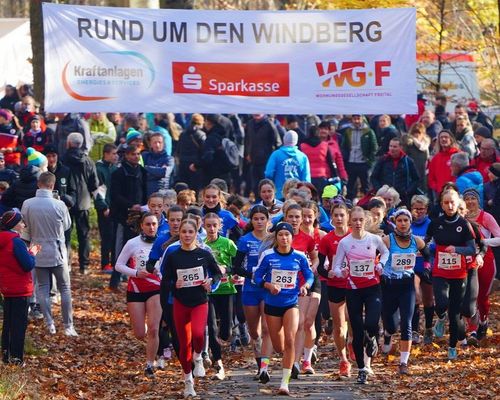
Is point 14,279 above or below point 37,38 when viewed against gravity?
below

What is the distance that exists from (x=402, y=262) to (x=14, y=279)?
4260 millimetres

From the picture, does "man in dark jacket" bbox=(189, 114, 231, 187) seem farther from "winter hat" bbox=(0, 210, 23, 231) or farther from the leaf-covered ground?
"winter hat" bbox=(0, 210, 23, 231)

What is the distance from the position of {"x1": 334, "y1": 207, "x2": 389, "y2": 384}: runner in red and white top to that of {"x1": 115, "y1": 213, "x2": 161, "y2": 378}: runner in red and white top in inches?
82.2

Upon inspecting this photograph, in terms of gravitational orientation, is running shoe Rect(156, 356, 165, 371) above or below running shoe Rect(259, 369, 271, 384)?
below

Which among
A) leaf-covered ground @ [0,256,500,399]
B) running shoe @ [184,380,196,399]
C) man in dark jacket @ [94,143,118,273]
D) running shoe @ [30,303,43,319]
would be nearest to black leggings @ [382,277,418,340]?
leaf-covered ground @ [0,256,500,399]

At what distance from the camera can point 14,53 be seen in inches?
1345

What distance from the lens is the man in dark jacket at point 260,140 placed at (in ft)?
82.3

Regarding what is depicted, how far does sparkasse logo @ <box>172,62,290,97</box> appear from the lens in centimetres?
1658

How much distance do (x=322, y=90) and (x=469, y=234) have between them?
2.90 m

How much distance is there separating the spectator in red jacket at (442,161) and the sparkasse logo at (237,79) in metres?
4.53

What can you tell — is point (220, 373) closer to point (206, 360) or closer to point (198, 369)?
point (198, 369)

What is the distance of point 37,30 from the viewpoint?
86.0 feet

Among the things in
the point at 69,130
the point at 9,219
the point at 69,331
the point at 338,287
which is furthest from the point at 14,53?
the point at 338,287

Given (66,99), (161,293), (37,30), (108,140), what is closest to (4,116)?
(108,140)
